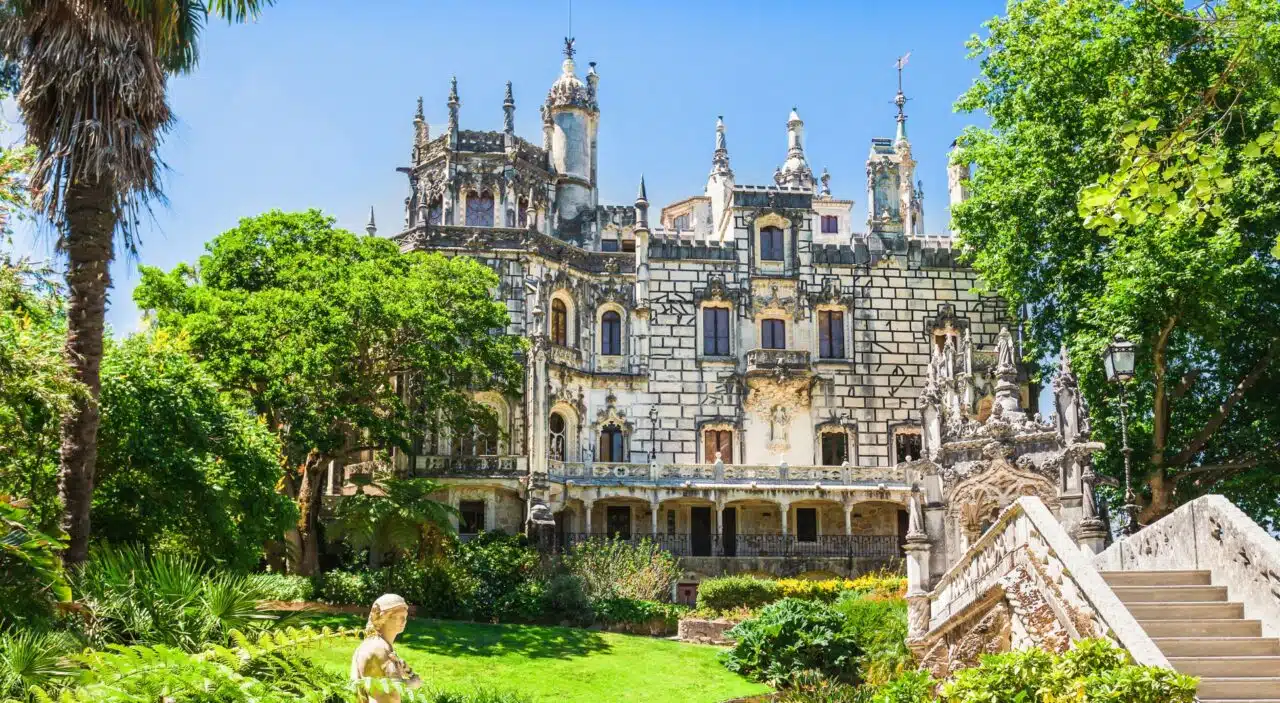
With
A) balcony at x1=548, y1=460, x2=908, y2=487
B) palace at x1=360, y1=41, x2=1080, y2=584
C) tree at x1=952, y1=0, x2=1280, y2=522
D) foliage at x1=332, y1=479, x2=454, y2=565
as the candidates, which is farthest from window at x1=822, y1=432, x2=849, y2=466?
foliage at x1=332, y1=479, x2=454, y2=565

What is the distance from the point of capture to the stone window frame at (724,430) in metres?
41.7

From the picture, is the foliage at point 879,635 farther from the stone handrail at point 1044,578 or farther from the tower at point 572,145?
the tower at point 572,145

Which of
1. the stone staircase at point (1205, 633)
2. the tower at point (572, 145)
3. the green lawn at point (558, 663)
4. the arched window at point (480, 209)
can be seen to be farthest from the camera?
the tower at point (572, 145)

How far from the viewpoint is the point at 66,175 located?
579 inches

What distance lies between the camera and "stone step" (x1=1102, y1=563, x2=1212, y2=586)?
14.0m

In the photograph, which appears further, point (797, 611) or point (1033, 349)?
point (1033, 349)

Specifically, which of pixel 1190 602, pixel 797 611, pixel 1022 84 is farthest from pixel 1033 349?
pixel 1190 602

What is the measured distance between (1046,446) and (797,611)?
5.69 metres

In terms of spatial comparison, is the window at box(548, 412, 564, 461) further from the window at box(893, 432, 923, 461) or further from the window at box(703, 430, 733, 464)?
the window at box(893, 432, 923, 461)

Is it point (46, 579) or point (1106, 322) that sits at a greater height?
point (1106, 322)

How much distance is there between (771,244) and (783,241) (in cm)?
43

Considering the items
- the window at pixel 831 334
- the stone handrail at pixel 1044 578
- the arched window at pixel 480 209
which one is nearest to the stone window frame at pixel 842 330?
the window at pixel 831 334

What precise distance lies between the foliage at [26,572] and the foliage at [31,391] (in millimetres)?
2116

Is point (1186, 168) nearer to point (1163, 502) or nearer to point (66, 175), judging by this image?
point (66, 175)
